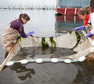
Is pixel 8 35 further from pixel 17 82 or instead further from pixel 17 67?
pixel 17 82

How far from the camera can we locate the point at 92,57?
4.53 m

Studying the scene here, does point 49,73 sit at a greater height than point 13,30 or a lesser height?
lesser

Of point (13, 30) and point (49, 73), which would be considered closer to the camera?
point (49, 73)

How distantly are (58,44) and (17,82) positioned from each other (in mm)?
3462

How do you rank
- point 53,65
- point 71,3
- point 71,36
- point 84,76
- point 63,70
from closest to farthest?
point 84,76, point 63,70, point 53,65, point 71,36, point 71,3

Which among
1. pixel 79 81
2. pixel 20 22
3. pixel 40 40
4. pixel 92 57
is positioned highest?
pixel 20 22

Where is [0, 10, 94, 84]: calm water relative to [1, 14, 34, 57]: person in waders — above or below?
below

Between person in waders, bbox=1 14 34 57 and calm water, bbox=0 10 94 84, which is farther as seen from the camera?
person in waders, bbox=1 14 34 57

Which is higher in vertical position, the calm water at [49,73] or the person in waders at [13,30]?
the person in waders at [13,30]

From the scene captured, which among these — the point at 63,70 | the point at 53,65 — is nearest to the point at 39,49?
the point at 53,65

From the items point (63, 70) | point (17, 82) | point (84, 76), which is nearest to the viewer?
point (17, 82)

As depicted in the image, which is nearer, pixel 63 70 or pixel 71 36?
pixel 63 70

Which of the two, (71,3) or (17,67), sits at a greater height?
(71,3)

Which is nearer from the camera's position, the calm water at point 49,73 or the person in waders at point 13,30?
→ the calm water at point 49,73
